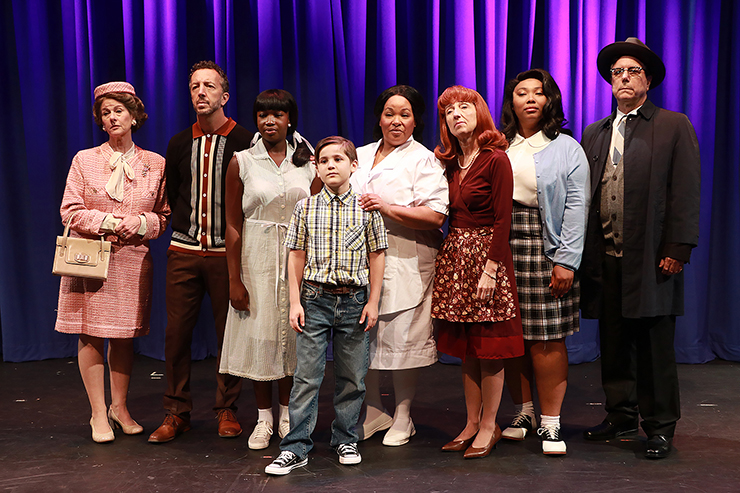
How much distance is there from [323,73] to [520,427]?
112 inches

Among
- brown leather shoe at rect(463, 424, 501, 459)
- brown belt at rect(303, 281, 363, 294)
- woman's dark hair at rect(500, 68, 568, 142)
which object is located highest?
woman's dark hair at rect(500, 68, 568, 142)

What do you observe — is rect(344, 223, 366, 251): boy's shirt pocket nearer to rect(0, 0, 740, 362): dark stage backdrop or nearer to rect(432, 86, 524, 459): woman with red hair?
rect(432, 86, 524, 459): woman with red hair

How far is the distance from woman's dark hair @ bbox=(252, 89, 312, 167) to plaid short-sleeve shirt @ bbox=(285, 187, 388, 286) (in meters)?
0.30

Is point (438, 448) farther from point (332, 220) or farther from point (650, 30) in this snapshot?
point (650, 30)

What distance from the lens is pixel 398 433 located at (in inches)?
116

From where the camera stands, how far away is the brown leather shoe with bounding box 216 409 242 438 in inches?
119

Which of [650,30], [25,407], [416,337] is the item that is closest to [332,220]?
[416,337]

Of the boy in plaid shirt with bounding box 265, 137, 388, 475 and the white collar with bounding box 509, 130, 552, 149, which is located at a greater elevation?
the white collar with bounding box 509, 130, 552, 149

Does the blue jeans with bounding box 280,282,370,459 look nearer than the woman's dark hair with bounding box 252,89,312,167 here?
Yes

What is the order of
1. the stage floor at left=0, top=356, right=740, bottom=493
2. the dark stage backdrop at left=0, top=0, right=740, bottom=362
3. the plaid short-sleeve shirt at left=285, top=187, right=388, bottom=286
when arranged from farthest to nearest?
the dark stage backdrop at left=0, top=0, right=740, bottom=362 → the plaid short-sleeve shirt at left=285, top=187, right=388, bottom=286 → the stage floor at left=0, top=356, right=740, bottom=493

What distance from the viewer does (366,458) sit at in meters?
2.78

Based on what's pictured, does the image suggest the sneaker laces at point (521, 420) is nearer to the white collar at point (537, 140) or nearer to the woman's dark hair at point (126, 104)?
the white collar at point (537, 140)

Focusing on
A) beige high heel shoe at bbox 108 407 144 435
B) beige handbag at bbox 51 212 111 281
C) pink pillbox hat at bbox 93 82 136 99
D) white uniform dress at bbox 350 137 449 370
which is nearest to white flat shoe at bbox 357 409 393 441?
white uniform dress at bbox 350 137 449 370

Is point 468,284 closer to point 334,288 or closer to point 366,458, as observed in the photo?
point 334,288
